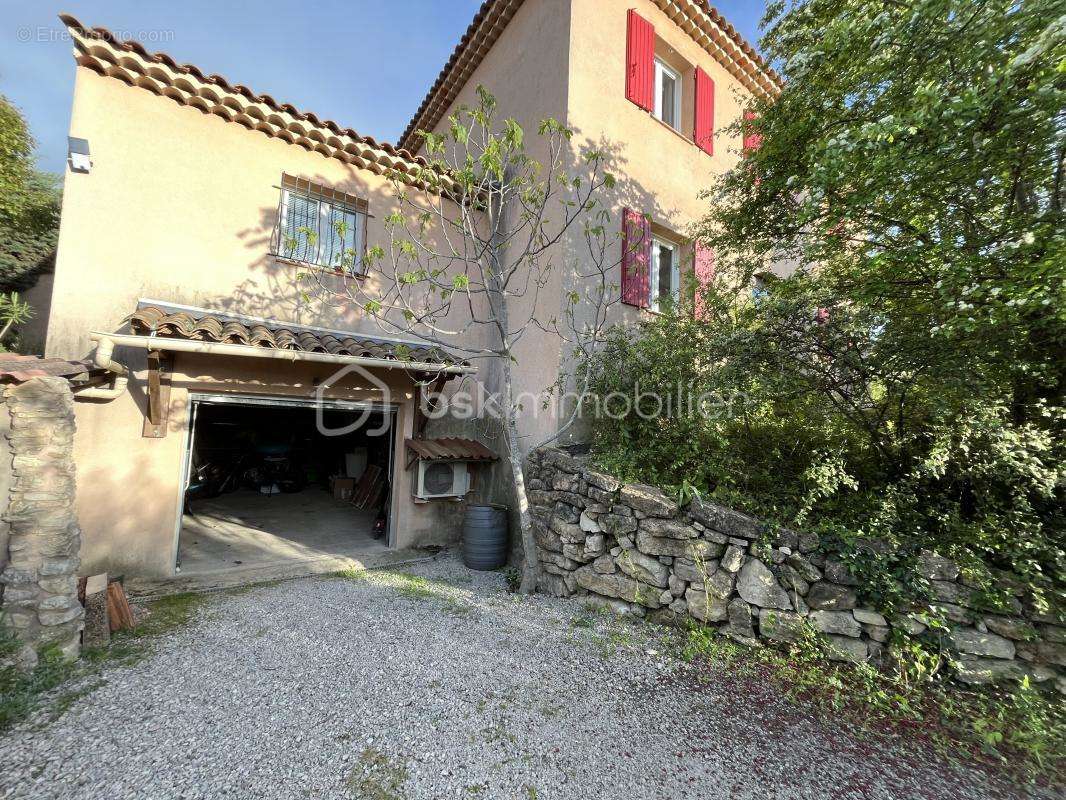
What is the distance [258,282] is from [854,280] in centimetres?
721

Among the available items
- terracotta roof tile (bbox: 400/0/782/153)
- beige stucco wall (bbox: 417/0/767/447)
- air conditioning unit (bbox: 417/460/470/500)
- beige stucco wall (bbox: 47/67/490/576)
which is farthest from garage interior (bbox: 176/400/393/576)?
terracotta roof tile (bbox: 400/0/782/153)

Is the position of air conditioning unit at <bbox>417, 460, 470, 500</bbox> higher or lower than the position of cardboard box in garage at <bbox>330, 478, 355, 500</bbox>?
higher

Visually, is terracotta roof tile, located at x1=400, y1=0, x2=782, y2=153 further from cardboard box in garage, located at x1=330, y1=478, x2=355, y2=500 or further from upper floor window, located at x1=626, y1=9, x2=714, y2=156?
cardboard box in garage, located at x1=330, y1=478, x2=355, y2=500

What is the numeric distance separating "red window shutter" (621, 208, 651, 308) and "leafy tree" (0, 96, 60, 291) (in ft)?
40.0

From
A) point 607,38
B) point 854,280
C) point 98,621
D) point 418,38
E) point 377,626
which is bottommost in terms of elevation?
point 377,626

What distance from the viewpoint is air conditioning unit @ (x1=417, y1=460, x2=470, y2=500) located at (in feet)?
21.1

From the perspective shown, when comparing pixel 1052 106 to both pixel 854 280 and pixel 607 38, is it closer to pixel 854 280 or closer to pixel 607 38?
pixel 854 280

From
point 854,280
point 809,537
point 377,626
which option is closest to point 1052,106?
point 854,280

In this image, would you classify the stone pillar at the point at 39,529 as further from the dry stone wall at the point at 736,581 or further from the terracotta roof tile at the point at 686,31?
the terracotta roof tile at the point at 686,31

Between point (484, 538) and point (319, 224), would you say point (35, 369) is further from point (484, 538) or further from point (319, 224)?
point (484, 538)

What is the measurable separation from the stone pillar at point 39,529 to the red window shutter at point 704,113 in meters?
9.39

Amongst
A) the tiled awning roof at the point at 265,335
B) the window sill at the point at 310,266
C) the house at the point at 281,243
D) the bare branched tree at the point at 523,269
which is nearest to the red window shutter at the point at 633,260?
the house at the point at 281,243

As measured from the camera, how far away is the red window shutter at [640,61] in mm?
6766

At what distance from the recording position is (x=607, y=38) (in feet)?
21.6
